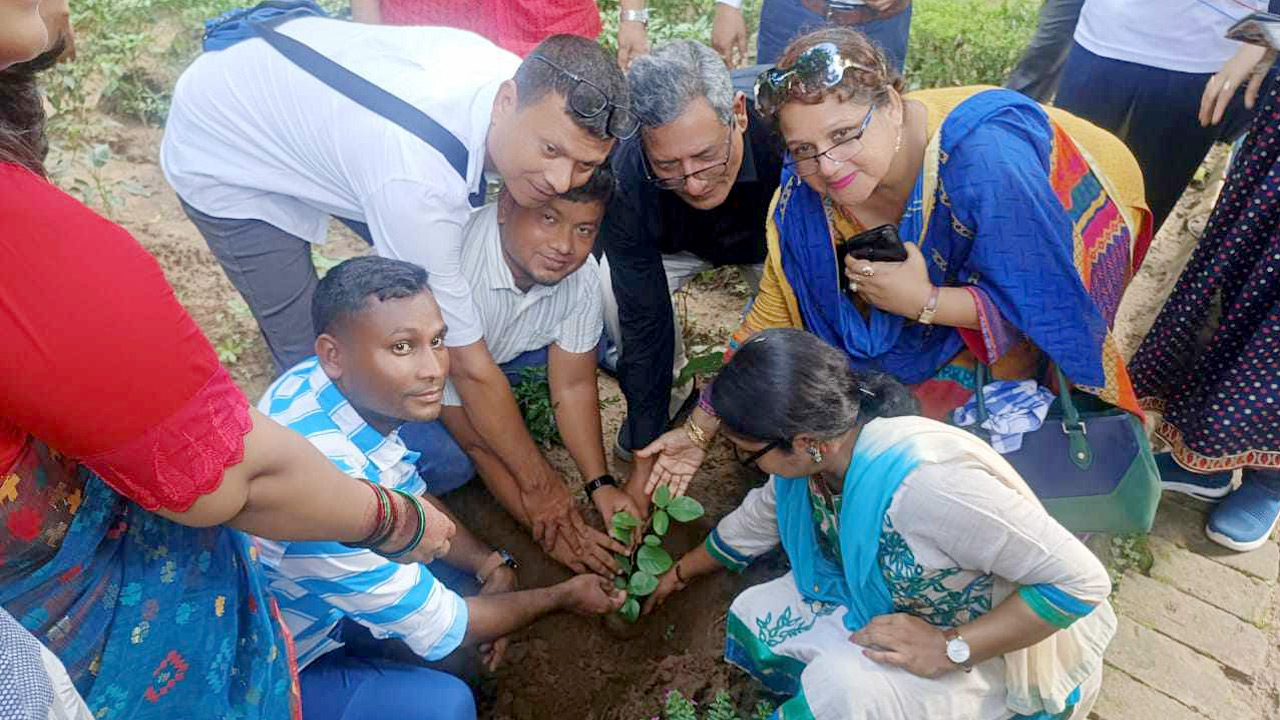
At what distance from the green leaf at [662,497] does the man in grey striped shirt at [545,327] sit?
334mm

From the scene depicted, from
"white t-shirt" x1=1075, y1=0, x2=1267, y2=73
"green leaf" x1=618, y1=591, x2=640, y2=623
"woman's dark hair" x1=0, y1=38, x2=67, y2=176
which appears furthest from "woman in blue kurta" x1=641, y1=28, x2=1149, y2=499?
"woman's dark hair" x1=0, y1=38, x2=67, y2=176

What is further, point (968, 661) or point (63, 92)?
point (63, 92)

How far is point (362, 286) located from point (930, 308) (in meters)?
1.41

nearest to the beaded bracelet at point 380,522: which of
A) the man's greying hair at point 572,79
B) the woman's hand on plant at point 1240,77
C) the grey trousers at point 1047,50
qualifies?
the man's greying hair at point 572,79

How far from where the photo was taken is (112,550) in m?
1.32

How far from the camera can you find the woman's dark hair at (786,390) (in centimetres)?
193

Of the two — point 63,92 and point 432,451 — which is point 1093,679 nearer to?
point 432,451

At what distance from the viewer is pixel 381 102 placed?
2275mm

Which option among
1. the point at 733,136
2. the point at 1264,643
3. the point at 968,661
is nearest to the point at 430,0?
the point at 733,136

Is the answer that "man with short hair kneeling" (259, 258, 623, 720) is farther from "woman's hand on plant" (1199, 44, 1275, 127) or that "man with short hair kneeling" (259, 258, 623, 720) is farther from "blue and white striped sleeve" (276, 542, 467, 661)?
"woman's hand on plant" (1199, 44, 1275, 127)

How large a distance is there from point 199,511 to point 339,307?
973 mm

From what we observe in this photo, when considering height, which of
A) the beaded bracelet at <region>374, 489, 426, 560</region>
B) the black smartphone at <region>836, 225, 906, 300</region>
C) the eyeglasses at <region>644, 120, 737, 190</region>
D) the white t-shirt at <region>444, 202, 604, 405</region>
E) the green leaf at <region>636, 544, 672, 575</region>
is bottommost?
the green leaf at <region>636, 544, 672, 575</region>

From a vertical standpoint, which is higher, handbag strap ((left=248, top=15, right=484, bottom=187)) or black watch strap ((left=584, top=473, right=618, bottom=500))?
handbag strap ((left=248, top=15, right=484, bottom=187))

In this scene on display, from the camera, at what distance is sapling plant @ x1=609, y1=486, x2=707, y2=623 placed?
7.93ft
